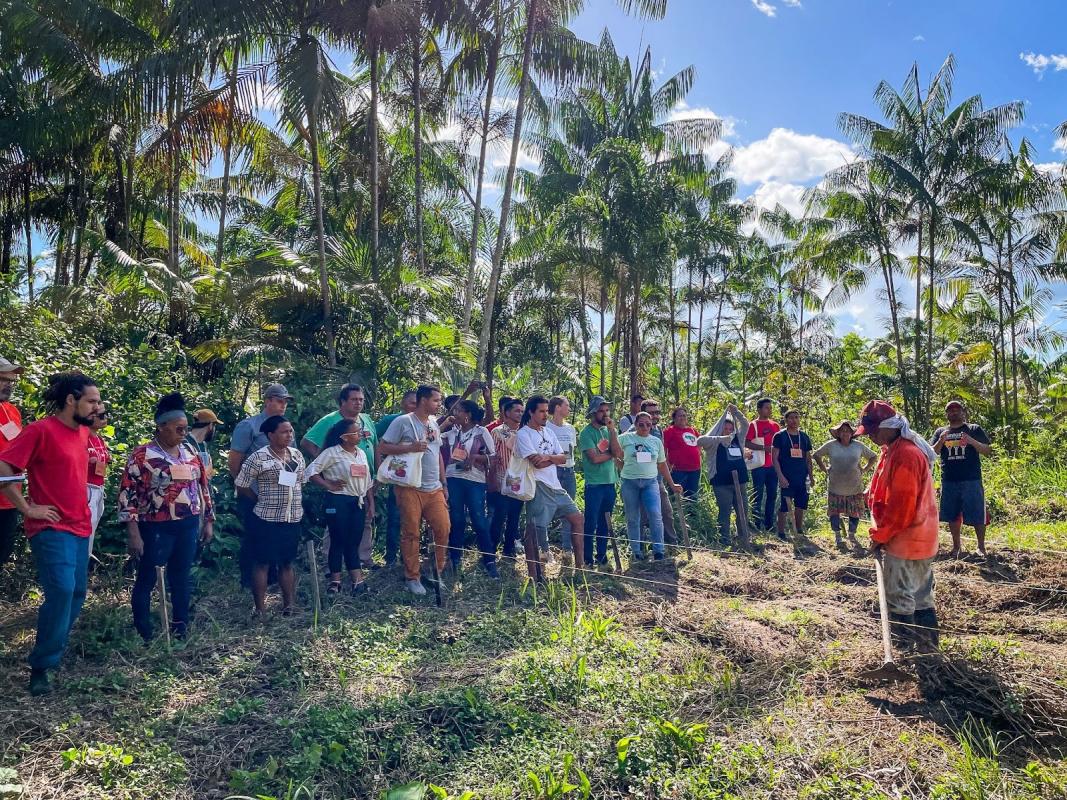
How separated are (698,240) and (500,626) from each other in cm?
1609

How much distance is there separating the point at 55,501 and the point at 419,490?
271 cm

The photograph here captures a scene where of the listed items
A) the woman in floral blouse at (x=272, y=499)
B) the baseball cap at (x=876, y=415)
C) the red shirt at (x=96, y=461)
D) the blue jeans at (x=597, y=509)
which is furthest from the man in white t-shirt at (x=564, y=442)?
the red shirt at (x=96, y=461)

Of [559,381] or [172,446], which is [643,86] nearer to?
[559,381]

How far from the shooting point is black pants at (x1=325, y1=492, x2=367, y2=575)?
20.2 feet

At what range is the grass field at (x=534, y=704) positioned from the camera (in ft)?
12.1

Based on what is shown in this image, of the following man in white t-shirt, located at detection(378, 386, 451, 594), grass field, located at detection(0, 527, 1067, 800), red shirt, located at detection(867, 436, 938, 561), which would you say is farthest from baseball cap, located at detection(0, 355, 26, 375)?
red shirt, located at detection(867, 436, 938, 561)

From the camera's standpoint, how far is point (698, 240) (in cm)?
1992

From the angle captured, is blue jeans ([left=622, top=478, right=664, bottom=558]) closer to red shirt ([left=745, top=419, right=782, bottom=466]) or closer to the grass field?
the grass field

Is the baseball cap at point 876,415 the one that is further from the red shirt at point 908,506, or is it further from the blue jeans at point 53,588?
the blue jeans at point 53,588

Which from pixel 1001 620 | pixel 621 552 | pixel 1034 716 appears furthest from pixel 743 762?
pixel 621 552

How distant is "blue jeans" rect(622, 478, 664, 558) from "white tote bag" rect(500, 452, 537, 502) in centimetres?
151

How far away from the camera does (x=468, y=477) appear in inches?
281

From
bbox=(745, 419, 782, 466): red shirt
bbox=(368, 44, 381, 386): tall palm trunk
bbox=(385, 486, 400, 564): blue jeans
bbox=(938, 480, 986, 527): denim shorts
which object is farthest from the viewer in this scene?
bbox=(745, 419, 782, 466): red shirt

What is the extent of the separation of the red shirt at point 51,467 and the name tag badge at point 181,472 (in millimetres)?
631
